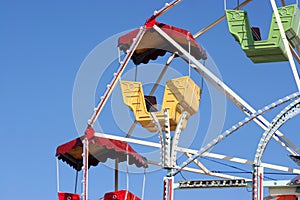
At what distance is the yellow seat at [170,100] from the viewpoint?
37.8m

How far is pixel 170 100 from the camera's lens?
37.9 metres

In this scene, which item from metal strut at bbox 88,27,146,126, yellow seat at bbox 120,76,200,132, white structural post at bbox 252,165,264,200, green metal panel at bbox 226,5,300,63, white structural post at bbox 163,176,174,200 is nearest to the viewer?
white structural post at bbox 252,165,264,200

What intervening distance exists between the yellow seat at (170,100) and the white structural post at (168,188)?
2.00 m

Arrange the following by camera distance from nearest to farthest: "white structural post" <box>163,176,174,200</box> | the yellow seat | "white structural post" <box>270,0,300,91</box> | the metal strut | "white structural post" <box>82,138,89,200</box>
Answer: "white structural post" <box>270,0,300,91</box> → "white structural post" <box>163,176,174,200</box> → the yellow seat → "white structural post" <box>82,138,89,200</box> → the metal strut

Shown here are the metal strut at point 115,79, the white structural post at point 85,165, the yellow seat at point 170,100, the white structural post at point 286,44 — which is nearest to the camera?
the white structural post at point 286,44

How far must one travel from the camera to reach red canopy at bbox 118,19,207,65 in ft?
128

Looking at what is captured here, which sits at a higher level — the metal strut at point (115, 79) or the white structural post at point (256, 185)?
the metal strut at point (115, 79)

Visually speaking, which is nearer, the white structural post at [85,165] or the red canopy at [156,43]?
the white structural post at [85,165]

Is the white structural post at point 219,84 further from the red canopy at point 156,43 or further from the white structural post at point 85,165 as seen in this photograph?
the white structural post at point 85,165

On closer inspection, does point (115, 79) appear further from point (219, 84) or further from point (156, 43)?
point (219, 84)

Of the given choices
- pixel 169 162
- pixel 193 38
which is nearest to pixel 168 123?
pixel 169 162

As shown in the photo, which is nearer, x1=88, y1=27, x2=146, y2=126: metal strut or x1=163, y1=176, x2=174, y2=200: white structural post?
x1=163, y1=176, x2=174, y2=200: white structural post

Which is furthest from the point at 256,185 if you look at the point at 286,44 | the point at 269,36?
the point at 269,36

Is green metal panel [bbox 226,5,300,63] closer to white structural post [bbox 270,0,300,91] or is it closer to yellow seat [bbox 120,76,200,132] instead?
white structural post [bbox 270,0,300,91]
